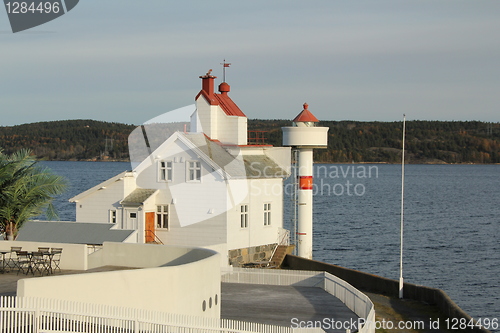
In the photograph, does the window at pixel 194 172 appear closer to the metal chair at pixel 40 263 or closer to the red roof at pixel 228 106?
the red roof at pixel 228 106

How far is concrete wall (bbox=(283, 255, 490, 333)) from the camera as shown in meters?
26.5

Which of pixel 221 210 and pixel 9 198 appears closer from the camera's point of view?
pixel 9 198

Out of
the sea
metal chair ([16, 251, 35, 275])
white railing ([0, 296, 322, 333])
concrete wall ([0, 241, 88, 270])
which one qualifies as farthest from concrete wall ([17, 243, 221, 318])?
the sea

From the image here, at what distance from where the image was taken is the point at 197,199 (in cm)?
3725

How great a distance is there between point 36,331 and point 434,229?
65.7 meters

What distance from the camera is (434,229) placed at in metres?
75.7

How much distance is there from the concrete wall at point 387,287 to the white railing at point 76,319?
11.5 metres

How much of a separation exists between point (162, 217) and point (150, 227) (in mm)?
814

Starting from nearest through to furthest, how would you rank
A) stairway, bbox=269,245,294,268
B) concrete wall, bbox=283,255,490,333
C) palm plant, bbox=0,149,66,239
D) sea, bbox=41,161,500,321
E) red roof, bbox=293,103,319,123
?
1. palm plant, bbox=0,149,66,239
2. concrete wall, bbox=283,255,490,333
3. stairway, bbox=269,245,294,268
4. red roof, bbox=293,103,319,123
5. sea, bbox=41,161,500,321

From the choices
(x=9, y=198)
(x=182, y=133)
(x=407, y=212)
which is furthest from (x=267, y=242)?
(x=407, y=212)

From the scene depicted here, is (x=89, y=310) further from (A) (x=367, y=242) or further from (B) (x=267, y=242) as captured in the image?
(A) (x=367, y=242)

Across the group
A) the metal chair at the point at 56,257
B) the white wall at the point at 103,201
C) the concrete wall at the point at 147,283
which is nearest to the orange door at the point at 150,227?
the white wall at the point at 103,201

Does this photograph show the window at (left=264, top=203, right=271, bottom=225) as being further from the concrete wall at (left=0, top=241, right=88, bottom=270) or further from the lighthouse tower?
the concrete wall at (left=0, top=241, right=88, bottom=270)

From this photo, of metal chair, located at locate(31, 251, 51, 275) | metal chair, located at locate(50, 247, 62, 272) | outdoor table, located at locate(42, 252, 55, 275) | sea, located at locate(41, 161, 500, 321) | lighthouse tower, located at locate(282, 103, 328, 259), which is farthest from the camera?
sea, located at locate(41, 161, 500, 321)
